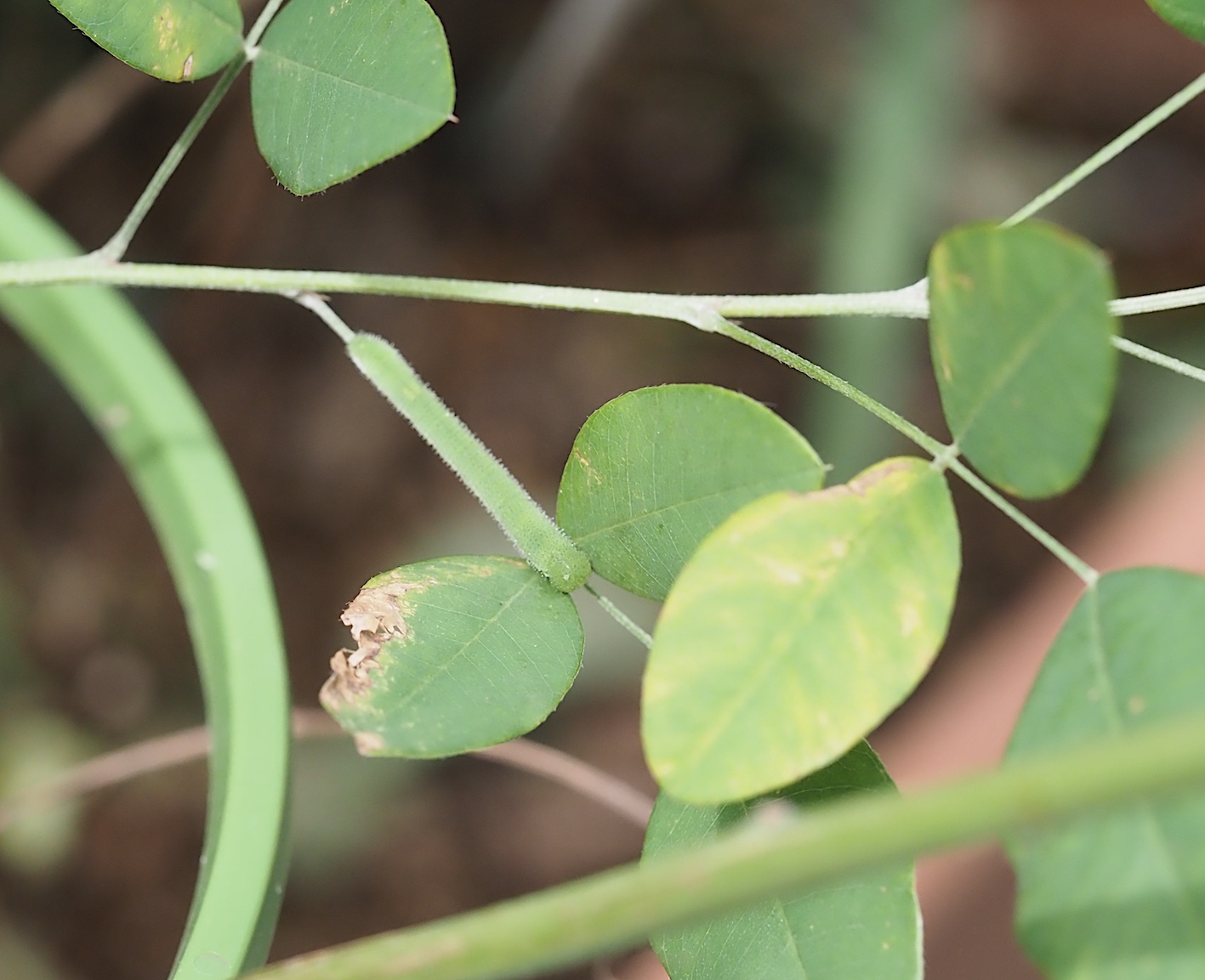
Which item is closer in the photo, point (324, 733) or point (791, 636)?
point (791, 636)

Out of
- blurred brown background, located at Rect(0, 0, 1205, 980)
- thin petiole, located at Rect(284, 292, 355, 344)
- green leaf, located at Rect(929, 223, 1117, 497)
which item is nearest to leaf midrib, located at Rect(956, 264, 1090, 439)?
green leaf, located at Rect(929, 223, 1117, 497)

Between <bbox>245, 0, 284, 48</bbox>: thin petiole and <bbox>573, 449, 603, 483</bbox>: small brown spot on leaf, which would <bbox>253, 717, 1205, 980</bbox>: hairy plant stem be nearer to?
<bbox>573, 449, 603, 483</bbox>: small brown spot on leaf

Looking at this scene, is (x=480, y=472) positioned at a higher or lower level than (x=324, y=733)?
higher

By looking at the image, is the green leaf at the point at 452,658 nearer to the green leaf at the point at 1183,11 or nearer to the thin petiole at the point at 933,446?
the thin petiole at the point at 933,446

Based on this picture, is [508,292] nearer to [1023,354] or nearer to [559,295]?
[559,295]

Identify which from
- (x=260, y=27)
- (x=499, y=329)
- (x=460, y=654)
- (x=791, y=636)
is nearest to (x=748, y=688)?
(x=791, y=636)

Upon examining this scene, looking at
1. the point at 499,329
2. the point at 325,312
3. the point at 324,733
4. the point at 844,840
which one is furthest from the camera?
the point at 499,329

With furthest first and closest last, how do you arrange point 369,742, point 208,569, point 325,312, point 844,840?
point 208,569, point 325,312, point 369,742, point 844,840
